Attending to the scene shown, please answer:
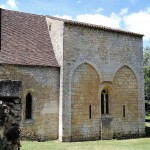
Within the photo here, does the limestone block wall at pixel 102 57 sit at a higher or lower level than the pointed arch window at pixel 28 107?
higher

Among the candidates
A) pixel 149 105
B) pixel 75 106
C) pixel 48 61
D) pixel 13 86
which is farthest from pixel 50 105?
pixel 149 105

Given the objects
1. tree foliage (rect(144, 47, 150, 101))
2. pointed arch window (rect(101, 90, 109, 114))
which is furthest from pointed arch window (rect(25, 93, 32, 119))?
tree foliage (rect(144, 47, 150, 101))

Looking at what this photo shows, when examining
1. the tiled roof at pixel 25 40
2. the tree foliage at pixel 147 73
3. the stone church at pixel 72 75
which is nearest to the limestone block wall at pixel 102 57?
the stone church at pixel 72 75

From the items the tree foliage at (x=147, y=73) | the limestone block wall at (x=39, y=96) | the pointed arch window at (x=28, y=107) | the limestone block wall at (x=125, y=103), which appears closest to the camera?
the limestone block wall at (x=39, y=96)

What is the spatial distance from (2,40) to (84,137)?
288 inches

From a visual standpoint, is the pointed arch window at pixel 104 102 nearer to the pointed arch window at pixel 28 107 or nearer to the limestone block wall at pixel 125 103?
the limestone block wall at pixel 125 103

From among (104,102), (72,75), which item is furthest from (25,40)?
(104,102)

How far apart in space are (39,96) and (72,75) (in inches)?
89.9

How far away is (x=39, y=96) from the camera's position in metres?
15.6

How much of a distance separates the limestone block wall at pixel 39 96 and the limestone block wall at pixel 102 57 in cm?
66

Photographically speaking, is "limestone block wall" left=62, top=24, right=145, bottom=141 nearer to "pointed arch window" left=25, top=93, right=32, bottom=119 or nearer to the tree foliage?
"pointed arch window" left=25, top=93, right=32, bottom=119

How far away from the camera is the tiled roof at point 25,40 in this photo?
15461 millimetres

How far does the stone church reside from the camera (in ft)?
50.8

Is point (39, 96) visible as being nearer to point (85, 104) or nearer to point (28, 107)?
point (28, 107)
